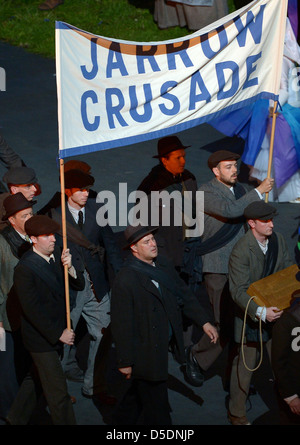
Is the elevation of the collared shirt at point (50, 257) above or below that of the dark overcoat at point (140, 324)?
above

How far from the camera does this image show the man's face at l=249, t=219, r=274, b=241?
7.96 m

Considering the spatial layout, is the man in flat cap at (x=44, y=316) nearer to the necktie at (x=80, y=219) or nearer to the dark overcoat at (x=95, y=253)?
the dark overcoat at (x=95, y=253)

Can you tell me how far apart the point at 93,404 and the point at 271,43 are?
3614mm

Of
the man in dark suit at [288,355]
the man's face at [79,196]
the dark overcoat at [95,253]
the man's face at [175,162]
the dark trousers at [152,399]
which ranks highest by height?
the man's face at [175,162]

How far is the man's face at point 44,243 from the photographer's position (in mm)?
7520

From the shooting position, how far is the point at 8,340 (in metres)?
8.06

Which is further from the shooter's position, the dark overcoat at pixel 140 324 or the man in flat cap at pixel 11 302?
the man in flat cap at pixel 11 302

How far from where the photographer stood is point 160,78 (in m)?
8.18

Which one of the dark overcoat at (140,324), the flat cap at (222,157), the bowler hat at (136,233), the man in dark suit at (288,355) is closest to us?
the man in dark suit at (288,355)

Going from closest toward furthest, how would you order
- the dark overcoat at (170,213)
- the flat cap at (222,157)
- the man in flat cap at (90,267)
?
1. the man in flat cap at (90,267)
2. the flat cap at (222,157)
3. the dark overcoat at (170,213)

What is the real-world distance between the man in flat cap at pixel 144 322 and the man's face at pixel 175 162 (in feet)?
5.23

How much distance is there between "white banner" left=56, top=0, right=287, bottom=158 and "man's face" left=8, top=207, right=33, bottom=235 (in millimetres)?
705

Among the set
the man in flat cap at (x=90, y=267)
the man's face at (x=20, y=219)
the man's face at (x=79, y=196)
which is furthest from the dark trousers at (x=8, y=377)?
the man's face at (x=79, y=196)
